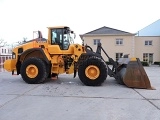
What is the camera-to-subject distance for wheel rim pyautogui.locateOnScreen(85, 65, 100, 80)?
1004cm

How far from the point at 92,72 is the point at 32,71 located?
2.91 m

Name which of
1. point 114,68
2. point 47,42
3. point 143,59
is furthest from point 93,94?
point 143,59

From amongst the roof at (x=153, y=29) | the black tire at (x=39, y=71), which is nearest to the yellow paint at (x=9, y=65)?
the black tire at (x=39, y=71)

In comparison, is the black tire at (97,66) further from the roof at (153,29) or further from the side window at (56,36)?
the roof at (153,29)

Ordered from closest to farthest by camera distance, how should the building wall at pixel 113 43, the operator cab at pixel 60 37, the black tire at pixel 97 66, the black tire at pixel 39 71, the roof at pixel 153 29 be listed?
the black tire at pixel 97 66
the black tire at pixel 39 71
the operator cab at pixel 60 37
the building wall at pixel 113 43
the roof at pixel 153 29

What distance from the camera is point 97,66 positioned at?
10047 mm

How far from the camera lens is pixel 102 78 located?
9984 mm

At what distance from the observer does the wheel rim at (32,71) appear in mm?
10719

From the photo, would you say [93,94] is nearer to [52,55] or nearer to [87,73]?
[87,73]

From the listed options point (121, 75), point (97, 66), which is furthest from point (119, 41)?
point (97, 66)

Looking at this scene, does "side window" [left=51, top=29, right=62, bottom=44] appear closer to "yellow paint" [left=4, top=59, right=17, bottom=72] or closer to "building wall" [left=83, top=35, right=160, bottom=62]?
"yellow paint" [left=4, top=59, right=17, bottom=72]

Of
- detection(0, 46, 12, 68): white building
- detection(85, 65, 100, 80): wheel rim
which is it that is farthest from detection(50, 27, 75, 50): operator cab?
detection(0, 46, 12, 68): white building

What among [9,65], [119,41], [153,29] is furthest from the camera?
[153,29]

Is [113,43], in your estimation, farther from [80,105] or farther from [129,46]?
[80,105]
